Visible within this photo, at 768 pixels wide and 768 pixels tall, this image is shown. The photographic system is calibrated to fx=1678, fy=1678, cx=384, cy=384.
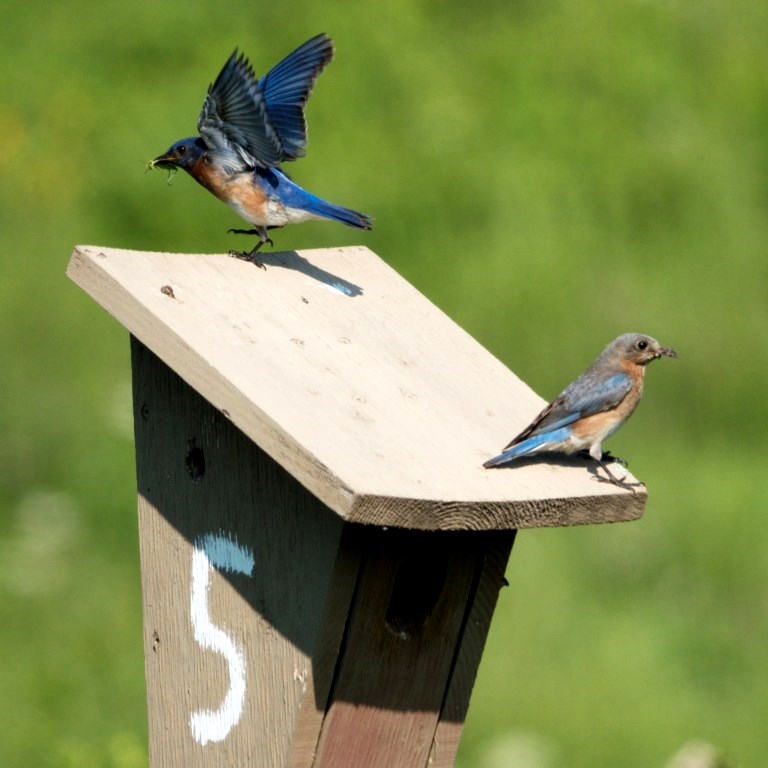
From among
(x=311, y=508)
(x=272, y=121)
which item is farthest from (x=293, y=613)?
(x=272, y=121)

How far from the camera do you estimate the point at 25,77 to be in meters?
8.47

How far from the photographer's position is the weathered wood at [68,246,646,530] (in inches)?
121

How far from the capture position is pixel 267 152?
4.63 metres

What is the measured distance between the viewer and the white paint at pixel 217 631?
354 centimetres

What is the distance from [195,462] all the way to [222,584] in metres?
0.28

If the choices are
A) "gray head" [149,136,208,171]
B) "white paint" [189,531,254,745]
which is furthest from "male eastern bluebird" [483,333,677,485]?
"gray head" [149,136,208,171]

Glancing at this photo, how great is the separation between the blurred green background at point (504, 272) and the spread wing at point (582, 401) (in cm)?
264

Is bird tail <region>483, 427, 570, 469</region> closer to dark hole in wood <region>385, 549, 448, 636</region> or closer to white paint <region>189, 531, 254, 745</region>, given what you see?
dark hole in wood <region>385, 549, 448, 636</region>

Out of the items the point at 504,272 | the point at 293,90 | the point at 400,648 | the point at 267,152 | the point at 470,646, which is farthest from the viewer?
the point at 504,272

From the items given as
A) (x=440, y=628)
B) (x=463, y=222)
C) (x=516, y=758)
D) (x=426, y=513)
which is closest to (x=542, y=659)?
(x=516, y=758)

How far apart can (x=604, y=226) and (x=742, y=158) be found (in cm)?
97

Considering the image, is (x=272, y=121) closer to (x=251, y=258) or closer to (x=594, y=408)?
(x=251, y=258)

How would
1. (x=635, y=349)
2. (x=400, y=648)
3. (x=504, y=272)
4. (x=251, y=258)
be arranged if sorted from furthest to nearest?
(x=504, y=272) → (x=251, y=258) → (x=635, y=349) → (x=400, y=648)

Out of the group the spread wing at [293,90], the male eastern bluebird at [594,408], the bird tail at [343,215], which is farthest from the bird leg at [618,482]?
the spread wing at [293,90]
